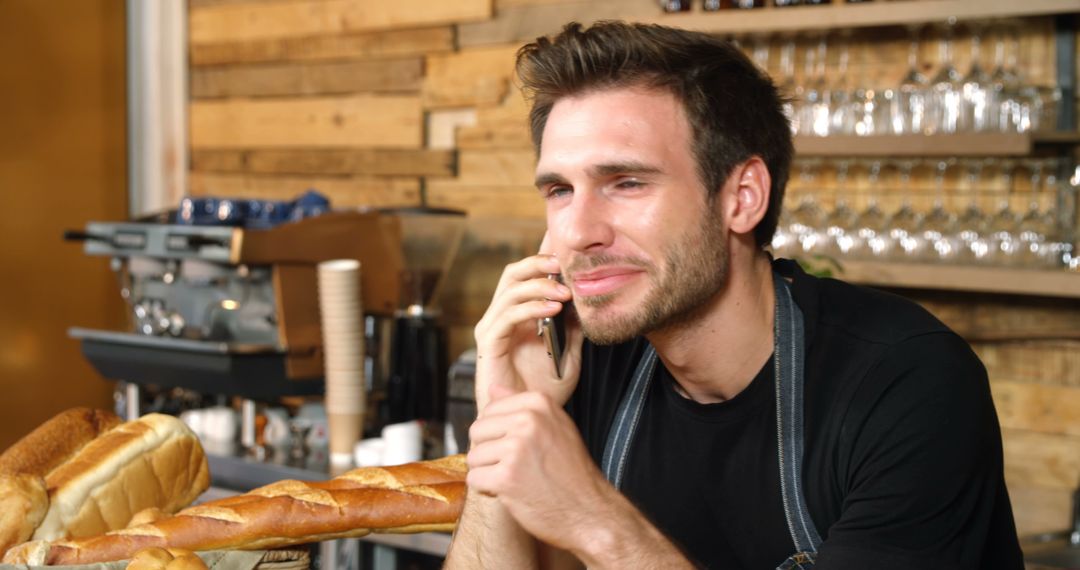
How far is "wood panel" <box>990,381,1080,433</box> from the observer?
2.90m

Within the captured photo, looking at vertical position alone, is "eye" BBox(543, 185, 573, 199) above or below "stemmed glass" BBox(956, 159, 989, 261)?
above

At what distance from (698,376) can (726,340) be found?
6 cm

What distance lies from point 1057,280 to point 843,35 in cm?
82

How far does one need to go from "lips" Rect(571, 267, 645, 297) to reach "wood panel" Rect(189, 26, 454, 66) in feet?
7.73

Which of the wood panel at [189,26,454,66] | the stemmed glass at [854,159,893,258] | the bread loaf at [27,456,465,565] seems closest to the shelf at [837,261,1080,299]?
the stemmed glass at [854,159,893,258]

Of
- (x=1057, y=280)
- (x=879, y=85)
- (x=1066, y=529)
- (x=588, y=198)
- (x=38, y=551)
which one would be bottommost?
(x=1066, y=529)

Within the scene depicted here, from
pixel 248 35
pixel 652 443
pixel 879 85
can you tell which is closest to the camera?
pixel 652 443

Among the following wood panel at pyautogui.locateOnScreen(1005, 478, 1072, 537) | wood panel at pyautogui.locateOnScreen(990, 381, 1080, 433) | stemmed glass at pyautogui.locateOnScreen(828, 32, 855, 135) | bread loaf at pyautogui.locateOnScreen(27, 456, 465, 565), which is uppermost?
stemmed glass at pyautogui.locateOnScreen(828, 32, 855, 135)

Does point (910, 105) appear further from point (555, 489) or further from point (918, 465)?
point (555, 489)

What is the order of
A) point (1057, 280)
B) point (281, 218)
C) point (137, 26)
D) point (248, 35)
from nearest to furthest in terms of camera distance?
point (1057, 280) < point (281, 218) < point (248, 35) < point (137, 26)

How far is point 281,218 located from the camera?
3.29 metres

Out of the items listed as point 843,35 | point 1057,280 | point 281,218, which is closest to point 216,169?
point 281,218

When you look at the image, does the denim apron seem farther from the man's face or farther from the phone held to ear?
the phone held to ear

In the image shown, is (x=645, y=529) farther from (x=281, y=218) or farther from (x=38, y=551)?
(x=281, y=218)
